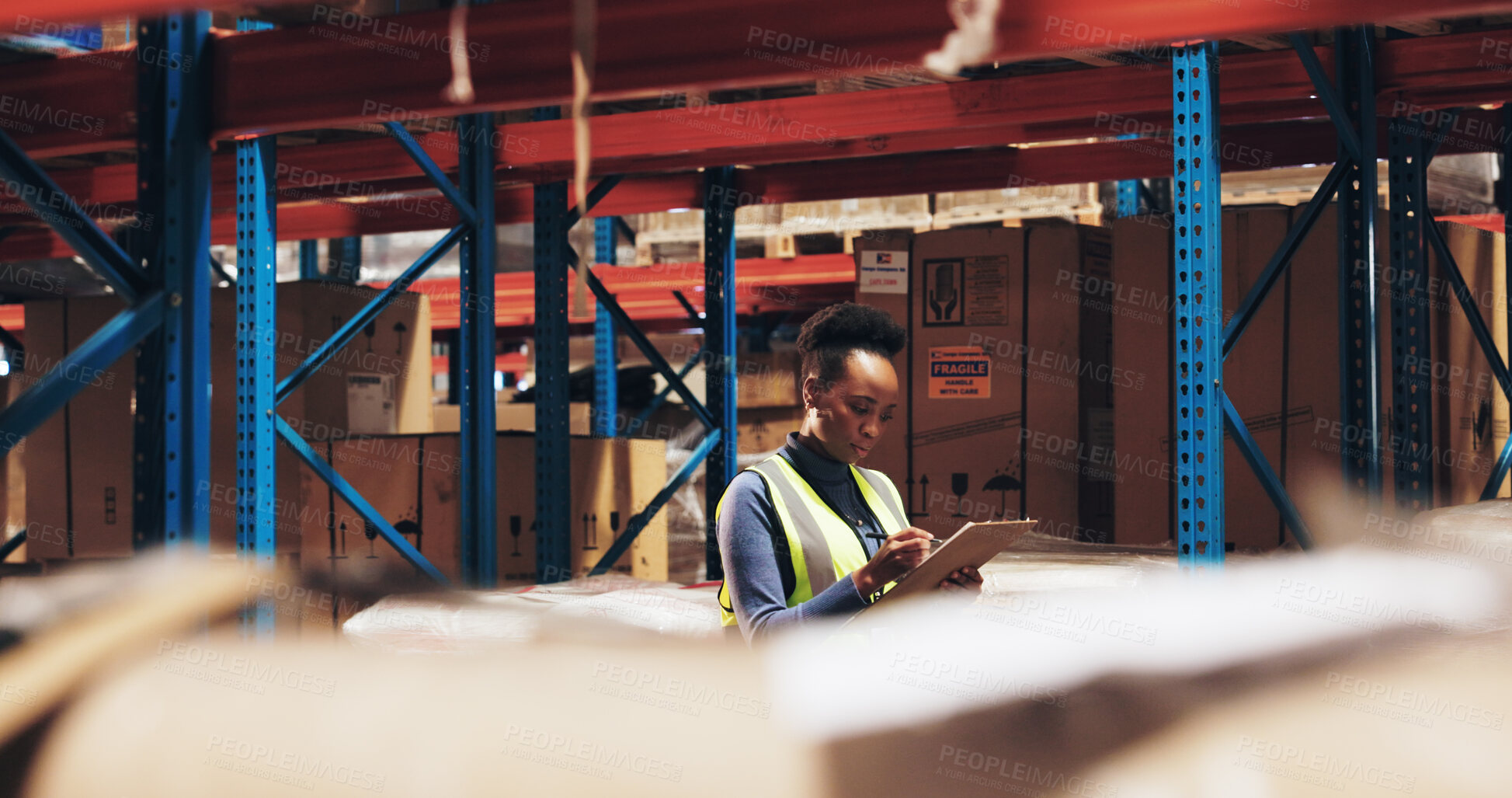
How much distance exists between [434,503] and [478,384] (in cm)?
53

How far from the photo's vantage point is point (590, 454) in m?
4.92

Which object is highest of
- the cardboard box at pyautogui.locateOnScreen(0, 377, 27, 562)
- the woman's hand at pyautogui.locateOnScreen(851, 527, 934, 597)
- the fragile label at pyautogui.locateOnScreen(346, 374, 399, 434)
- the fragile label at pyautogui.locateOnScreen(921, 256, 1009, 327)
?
the fragile label at pyautogui.locateOnScreen(921, 256, 1009, 327)

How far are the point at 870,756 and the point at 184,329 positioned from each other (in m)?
1.72

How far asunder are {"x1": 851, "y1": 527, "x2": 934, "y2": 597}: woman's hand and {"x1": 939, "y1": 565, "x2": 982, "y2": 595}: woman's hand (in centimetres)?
13

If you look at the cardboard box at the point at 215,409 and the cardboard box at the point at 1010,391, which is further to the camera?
the cardboard box at the point at 215,409

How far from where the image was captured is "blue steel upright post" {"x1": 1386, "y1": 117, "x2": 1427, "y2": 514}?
353 centimetres

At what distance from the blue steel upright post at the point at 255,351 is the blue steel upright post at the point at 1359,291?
125 inches

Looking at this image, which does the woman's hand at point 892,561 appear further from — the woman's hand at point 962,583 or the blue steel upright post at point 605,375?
the blue steel upright post at point 605,375

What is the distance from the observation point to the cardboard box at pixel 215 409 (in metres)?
4.56

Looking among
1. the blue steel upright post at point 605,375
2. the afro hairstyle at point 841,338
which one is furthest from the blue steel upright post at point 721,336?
the afro hairstyle at point 841,338

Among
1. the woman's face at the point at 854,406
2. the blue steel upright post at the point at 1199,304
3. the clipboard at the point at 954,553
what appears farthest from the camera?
the blue steel upright post at the point at 1199,304

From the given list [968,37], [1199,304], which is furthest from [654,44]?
[1199,304]

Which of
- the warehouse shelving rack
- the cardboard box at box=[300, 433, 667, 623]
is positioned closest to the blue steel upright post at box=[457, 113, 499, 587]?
the warehouse shelving rack

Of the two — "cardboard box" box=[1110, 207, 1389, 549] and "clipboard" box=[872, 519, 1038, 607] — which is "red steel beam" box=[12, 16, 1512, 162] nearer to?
"cardboard box" box=[1110, 207, 1389, 549]
